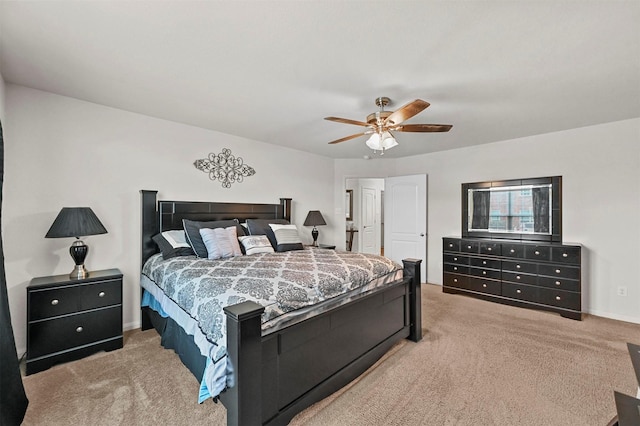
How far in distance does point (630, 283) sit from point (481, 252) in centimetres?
162

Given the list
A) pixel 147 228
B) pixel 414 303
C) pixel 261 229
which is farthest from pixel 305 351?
pixel 147 228

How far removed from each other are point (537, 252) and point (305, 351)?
144 inches

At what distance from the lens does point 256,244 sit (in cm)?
345

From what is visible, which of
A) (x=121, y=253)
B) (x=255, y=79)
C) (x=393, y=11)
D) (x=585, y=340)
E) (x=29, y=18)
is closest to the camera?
(x=393, y=11)

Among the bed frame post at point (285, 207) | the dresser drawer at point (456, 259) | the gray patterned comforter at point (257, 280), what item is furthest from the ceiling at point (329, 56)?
the dresser drawer at point (456, 259)

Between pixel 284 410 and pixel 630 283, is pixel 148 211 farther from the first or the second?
pixel 630 283

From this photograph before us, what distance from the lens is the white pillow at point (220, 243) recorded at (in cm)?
303

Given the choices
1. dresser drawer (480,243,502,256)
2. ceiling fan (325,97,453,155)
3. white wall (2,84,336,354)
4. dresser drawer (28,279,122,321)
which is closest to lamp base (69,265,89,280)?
dresser drawer (28,279,122,321)

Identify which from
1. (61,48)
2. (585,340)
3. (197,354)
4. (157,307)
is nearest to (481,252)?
(585,340)

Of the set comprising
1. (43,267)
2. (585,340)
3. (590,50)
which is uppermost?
(590,50)

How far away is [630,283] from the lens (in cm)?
343

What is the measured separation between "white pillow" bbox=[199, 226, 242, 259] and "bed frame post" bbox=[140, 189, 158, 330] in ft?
2.04

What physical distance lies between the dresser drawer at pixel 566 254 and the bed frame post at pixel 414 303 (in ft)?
7.25

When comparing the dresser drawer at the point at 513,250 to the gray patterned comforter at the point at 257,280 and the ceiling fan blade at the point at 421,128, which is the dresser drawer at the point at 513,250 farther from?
the ceiling fan blade at the point at 421,128
